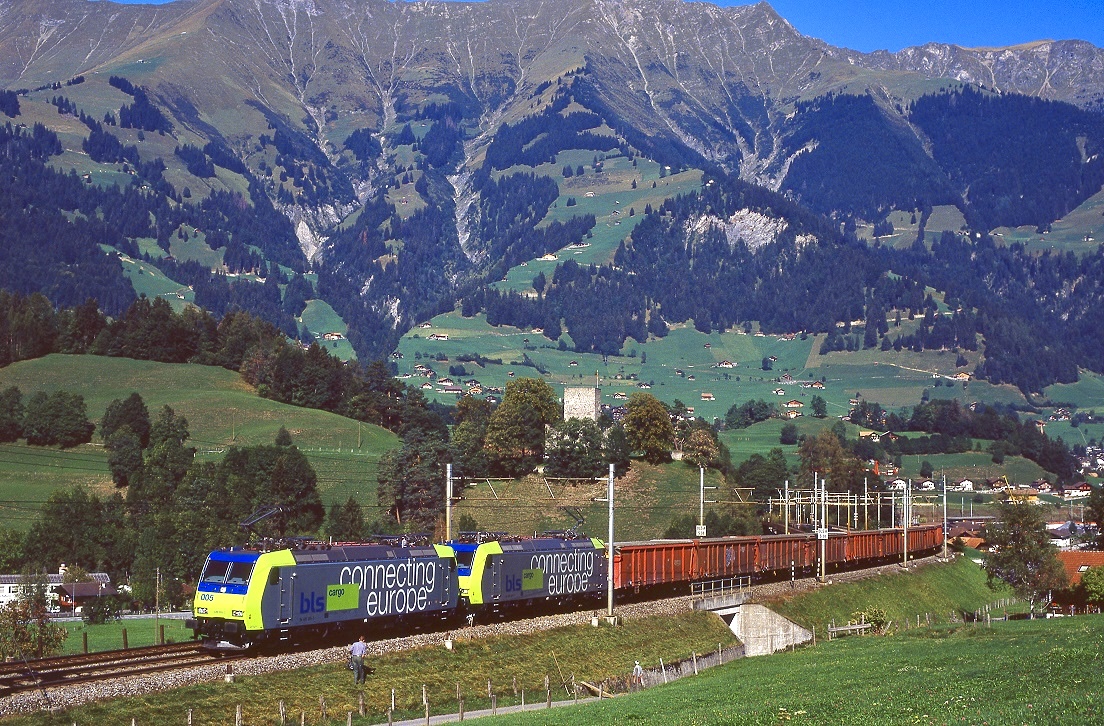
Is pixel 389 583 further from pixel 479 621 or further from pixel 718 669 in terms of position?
pixel 718 669

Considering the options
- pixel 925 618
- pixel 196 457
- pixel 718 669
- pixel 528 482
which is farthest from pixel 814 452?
pixel 718 669

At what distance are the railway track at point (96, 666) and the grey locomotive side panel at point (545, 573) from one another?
1455 cm

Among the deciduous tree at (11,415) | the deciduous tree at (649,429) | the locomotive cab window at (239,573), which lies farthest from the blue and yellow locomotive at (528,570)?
the deciduous tree at (11,415)

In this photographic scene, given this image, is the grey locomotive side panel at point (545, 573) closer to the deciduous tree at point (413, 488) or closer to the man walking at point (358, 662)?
the man walking at point (358, 662)

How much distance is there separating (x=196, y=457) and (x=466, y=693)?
108 m

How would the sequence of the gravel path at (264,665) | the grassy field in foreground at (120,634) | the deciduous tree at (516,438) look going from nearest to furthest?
the gravel path at (264,665), the grassy field in foreground at (120,634), the deciduous tree at (516,438)

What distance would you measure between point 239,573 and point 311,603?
3.22 meters

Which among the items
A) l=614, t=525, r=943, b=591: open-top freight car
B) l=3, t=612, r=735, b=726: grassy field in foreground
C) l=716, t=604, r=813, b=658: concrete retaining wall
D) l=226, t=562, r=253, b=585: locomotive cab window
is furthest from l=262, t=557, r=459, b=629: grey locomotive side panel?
l=716, t=604, r=813, b=658: concrete retaining wall

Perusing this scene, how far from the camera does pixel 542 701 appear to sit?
50.2m

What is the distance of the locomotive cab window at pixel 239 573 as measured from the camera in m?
45.9

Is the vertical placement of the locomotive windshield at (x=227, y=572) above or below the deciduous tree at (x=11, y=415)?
below

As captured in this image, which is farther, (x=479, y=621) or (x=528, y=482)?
(x=528, y=482)

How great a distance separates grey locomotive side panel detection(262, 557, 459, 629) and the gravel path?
131 cm

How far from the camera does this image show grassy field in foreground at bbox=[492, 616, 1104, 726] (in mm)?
31031
